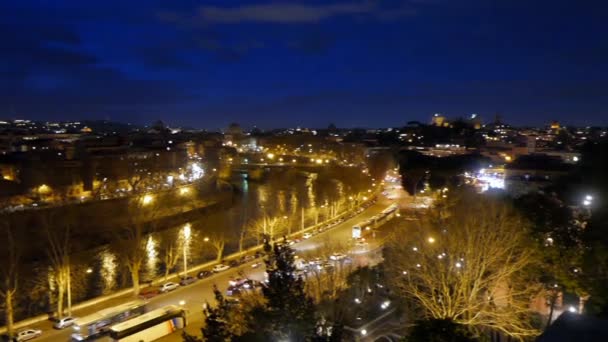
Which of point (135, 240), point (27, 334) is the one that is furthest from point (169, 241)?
point (27, 334)

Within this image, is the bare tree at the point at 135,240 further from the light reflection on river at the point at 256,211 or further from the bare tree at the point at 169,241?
the bare tree at the point at 169,241

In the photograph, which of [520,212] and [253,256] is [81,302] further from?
[520,212]

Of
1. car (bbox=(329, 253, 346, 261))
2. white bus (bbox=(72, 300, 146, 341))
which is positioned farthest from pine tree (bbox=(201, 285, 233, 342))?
car (bbox=(329, 253, 346, 261))

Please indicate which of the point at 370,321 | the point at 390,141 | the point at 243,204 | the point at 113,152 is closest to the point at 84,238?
the point at 243,204

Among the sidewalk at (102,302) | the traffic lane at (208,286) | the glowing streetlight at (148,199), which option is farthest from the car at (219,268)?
the glowing streetlight at (148,199)

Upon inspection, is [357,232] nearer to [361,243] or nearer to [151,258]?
[361,243]
